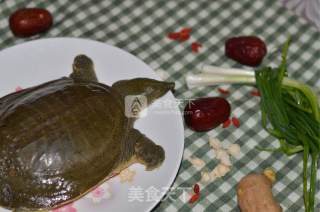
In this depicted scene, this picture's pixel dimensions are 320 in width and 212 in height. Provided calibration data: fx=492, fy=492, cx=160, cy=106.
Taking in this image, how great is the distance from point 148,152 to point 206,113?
29 cm

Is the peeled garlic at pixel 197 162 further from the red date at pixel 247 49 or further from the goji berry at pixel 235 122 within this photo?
the red date at pixel 247 49

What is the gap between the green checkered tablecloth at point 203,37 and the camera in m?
1.72

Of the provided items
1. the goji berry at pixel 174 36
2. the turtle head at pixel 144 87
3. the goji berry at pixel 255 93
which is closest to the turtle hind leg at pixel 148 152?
the turtle head at pixel 144 87

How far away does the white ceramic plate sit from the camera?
4.84 feet

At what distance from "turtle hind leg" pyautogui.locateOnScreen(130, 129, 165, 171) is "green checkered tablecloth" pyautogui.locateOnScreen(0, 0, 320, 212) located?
7.0 inches

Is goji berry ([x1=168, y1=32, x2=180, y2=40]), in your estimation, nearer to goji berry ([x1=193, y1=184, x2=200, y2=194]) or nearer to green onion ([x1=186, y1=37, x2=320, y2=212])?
green onion ([x1=186, y1=37, x2=320, y2=212])

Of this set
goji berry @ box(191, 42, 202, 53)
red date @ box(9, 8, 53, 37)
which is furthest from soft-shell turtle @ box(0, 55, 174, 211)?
goji berry @ box(191, 42, 202, 53)

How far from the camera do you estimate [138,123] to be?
1639mm

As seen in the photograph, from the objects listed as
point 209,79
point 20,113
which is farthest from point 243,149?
point 20,113

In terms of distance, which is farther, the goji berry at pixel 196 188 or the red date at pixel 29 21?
the red date at pixel 29 21

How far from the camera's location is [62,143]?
1.38m

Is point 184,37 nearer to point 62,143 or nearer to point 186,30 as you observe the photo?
point 186,30

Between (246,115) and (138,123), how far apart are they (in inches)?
17.1

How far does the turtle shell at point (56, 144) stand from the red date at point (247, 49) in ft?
2.04
